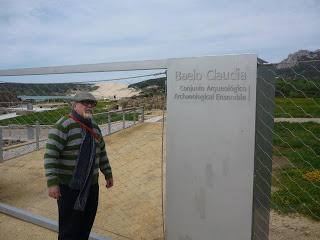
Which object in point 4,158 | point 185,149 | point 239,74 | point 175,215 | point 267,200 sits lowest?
point 4,158

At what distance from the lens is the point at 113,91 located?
194 inches

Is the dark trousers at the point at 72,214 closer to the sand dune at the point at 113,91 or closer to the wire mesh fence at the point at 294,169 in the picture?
the sand dune at the point at 113,91

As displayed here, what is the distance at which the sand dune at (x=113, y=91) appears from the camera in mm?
4629

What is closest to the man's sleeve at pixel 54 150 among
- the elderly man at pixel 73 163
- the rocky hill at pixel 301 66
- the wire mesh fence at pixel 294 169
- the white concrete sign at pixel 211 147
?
the elderly man at pixel 73 163

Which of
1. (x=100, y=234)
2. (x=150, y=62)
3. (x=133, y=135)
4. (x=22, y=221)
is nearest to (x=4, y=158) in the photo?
(x=133, y=135)

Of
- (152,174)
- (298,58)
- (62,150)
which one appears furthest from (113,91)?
(152,174)

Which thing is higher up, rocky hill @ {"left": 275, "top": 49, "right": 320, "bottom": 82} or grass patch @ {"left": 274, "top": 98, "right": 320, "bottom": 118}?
rocky hill @ {"left": 275, "top": 49, "right": 320, "bottom": 82}

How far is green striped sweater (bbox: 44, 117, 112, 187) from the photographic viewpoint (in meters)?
3.76

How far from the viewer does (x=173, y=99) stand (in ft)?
12.3

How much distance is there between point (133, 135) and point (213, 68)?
1004 centimetres

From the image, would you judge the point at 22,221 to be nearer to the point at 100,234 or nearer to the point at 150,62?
the point at 100,234

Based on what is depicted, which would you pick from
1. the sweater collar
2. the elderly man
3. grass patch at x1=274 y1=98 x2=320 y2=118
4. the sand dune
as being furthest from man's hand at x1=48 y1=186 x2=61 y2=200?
grass patch at x1=274 y1=98 x2=320 y2=118

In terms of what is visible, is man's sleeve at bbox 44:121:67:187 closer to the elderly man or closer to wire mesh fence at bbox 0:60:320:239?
the elderly man

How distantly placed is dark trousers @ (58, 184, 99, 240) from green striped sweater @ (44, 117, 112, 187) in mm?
144
